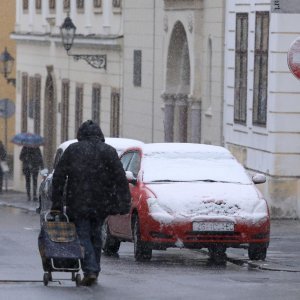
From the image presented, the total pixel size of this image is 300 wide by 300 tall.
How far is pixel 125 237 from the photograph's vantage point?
19.8 metres

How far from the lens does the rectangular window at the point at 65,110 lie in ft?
157

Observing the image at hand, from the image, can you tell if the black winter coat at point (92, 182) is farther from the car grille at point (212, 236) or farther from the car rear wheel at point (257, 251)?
the car rear wheel at point (257, 251)

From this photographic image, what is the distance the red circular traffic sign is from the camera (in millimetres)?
18608

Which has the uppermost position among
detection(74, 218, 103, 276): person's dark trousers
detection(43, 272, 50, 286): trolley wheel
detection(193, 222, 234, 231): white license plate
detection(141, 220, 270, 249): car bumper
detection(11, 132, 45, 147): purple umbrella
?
detection(74, 218, 103, 276): person's dark trousers

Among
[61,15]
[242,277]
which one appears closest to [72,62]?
[61,15]

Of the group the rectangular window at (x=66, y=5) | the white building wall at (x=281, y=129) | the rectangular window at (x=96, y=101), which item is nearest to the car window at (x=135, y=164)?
the white building wall at (x=281, y=129)

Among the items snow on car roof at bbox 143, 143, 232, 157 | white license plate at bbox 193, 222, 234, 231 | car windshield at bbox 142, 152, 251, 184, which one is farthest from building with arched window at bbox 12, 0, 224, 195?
white license plate at bbox 193, 222, 234, 231

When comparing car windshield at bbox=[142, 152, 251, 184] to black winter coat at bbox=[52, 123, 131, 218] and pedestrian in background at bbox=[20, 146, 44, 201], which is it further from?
pedestrian in background at bbox=[20, 146, 44, 201]

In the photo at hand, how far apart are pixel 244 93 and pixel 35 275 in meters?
16.3

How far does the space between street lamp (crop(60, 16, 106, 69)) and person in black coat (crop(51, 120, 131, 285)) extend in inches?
994

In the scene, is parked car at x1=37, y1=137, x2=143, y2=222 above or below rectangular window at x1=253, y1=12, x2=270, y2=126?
below

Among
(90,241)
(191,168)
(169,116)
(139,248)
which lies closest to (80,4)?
(169,116)

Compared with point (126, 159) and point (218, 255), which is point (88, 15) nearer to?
point (126, 159)

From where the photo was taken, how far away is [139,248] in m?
18.9
